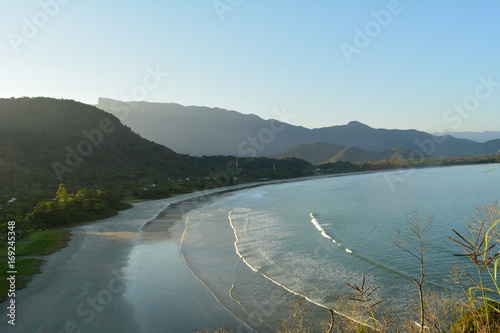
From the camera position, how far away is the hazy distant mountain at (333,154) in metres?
166

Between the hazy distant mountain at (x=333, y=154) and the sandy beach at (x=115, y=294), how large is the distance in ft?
498

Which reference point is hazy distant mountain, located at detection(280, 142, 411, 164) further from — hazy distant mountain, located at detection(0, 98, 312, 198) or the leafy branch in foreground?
the leafy branch in foreground

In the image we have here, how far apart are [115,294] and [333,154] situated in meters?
171

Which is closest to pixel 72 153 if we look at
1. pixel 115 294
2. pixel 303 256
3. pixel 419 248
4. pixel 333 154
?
pixel 303 256

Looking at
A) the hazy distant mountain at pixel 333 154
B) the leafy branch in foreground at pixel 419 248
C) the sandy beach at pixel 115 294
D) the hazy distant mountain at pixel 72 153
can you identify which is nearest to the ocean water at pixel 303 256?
the leafy branch in foreground at pixel 419 248

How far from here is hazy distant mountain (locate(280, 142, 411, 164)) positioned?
16612 centimetres

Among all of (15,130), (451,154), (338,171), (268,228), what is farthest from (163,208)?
(451,154)

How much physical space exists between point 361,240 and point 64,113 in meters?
76.6

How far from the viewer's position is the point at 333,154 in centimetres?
17600

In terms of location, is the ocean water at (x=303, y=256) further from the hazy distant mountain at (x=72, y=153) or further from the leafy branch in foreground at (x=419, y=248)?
the hazy distant mountain at (x=72, y=153)

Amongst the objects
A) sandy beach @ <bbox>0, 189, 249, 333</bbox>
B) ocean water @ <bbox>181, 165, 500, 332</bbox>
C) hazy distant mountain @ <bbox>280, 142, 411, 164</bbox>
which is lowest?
ocean water @ <bbox>181, 165, 500, 332</bbox>

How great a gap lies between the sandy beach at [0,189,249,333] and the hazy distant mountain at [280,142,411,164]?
151772 millimetres

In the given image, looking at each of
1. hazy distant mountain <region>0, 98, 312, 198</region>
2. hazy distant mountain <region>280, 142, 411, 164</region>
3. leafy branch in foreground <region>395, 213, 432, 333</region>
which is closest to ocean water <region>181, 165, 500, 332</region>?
leafy branch in foreground <region>395, 213, 432, 333</region>

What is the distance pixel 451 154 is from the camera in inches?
6998
